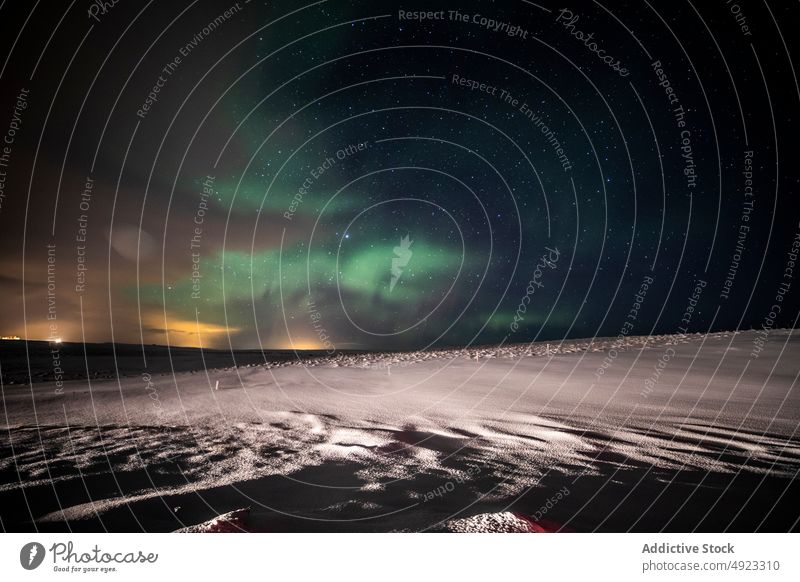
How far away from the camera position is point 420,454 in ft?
17.1

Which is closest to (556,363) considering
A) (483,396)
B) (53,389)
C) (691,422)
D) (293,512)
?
(483,396)

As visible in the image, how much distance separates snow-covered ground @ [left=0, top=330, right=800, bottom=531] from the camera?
402 cm

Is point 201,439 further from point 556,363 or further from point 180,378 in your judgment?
point 556,363

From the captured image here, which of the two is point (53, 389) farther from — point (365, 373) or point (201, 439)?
point (365, 373)

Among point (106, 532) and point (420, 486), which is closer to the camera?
point (106, 532)

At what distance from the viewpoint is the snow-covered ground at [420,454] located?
13.2 ft

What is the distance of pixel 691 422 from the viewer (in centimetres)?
623
